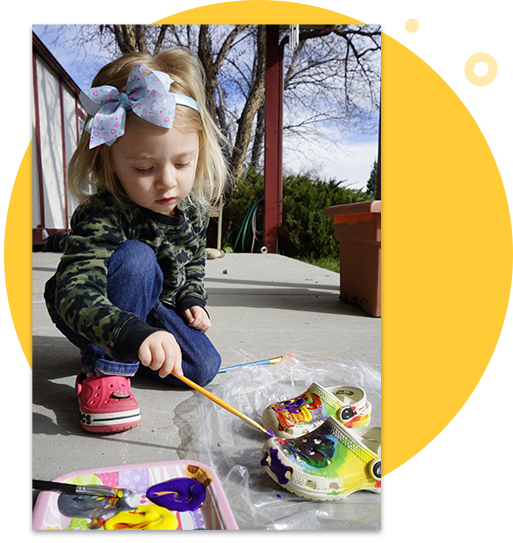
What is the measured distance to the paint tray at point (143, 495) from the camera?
30.4 inches

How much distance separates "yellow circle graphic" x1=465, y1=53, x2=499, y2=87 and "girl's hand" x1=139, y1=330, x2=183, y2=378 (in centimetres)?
72

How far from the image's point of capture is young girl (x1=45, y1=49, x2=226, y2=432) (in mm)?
876

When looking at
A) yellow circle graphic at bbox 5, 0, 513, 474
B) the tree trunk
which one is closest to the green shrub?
the tree trunk

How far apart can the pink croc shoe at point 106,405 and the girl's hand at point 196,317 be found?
254 millimetres

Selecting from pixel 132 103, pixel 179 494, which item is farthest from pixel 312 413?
pixel 132 103

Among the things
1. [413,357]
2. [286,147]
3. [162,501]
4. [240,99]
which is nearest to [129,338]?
[162,501]

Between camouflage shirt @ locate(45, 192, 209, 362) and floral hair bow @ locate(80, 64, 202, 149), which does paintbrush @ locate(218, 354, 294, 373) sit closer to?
camouflage shirt @ locate(45, 192, 209, 362)

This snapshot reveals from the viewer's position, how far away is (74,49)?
0.98 m

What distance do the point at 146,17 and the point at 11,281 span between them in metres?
0.55

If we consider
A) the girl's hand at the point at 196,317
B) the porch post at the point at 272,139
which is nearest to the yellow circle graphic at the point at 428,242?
the porch post at the point at 272,139

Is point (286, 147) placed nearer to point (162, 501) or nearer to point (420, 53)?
point (420, 53)

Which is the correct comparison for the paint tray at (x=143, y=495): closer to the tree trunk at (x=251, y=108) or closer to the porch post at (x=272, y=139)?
the porch post at (x=272, y=139)

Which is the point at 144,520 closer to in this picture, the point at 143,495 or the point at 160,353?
the point at 143,495

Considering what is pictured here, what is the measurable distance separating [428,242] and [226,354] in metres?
0.80
